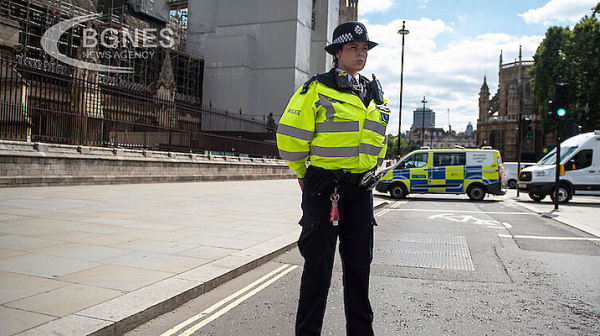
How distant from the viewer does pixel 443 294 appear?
13.8 ft

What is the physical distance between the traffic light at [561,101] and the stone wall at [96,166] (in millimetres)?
13699

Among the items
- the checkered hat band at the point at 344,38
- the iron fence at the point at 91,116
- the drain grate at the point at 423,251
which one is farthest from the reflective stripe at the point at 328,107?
the iron fence at the point at 91,116

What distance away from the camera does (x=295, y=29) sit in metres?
39.8

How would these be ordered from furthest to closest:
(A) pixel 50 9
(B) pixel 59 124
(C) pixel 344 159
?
1. (A) pixel 50 9
2. (B) pixel 59 124
3. (C) pixel 344 159

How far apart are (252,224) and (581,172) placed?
15356 mm

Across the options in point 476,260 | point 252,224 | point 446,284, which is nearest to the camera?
point 446,284

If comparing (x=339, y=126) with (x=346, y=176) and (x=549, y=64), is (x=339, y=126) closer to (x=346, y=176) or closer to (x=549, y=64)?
(x=346, y=176)

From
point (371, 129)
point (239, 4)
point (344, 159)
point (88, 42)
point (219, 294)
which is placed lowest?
point (219, 294)

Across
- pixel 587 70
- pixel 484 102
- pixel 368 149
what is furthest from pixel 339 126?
pixel 484 102

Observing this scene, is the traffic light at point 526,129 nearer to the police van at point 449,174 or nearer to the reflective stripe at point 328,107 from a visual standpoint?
the police van at point 449,174

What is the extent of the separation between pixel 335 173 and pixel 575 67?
47094 mm

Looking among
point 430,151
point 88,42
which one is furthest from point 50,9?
point 430,151

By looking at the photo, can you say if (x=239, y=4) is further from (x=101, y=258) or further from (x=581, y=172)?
(x=101, y=258)

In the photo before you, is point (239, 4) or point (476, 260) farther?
point (239, 4)
